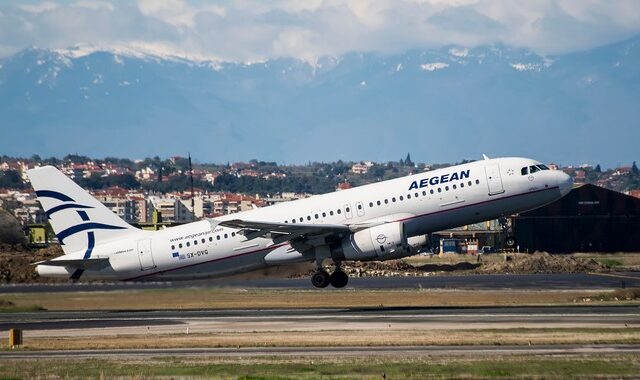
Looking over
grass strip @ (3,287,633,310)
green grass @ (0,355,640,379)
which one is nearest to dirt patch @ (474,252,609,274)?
grass strip @ (3,287,633,310)

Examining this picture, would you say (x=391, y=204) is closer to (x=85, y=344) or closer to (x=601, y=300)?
(x=601, y=300)

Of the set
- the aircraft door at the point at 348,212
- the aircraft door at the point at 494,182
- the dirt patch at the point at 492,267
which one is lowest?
the dirt patch at the point at 492,267

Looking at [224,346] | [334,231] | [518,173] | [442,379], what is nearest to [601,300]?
[518,173]

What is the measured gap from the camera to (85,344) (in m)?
46.6

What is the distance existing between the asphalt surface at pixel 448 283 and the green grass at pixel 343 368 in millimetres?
21551

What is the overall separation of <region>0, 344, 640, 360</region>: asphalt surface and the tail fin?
16.6m

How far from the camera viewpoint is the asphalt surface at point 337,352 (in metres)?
41.0

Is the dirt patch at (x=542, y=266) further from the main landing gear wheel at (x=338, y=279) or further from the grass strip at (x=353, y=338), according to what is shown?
the grass strip at (x=353, y=338)

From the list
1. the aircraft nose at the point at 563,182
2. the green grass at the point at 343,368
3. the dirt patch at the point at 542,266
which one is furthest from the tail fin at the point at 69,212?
the dirt patch at the point at 542,266

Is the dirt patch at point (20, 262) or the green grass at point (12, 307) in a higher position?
the dirt patch at point (20, 262)

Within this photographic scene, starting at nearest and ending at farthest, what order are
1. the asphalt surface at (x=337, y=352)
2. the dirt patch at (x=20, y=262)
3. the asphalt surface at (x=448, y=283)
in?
the asphalt surface at (x=337, y=352) < the asphalt surface at (x=448, y=283) < the dirt patch at (x=20, y=262)

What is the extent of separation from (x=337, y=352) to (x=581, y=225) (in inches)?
3293

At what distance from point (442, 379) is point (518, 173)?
24.9 meters

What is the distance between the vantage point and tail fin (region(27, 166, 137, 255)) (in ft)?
200
